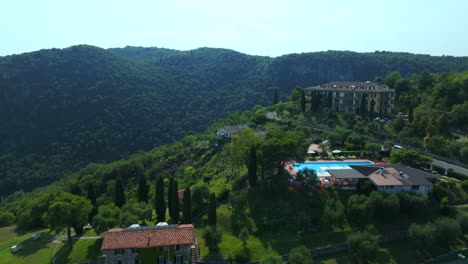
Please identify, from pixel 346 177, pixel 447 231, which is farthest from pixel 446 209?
pixel 346 177

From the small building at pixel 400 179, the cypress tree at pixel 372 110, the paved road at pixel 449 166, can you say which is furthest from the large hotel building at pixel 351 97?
the small building at pixel 400 179

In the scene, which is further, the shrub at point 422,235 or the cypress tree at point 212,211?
the cypress tree at point 212,211

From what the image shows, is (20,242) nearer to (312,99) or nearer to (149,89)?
(312,99)

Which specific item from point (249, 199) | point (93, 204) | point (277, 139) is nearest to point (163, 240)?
point (249, 199)

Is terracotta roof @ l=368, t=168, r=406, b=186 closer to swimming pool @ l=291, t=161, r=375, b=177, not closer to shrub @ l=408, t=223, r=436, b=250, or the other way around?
swimming pool @ l=291, t=161, r=375, b=177

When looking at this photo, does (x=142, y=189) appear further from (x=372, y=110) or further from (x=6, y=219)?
(x=372, y=110)

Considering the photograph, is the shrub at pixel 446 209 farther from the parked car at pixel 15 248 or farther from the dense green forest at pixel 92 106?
the dense green forest at pixel 92 106

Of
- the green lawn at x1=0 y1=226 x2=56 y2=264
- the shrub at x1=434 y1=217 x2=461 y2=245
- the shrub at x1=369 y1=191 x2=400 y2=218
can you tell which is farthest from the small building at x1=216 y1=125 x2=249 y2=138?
the shrub at x1=434 y1=217 x2=461 y2=245

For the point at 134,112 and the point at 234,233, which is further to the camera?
the point at 134,112
